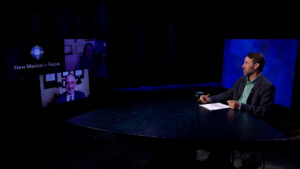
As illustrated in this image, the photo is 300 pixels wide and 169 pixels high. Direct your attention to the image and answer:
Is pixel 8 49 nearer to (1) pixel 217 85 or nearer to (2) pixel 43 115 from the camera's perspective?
(2) pixel 43 115

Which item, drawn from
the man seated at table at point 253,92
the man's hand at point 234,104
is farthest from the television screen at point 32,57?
the man's hand at point 234,104

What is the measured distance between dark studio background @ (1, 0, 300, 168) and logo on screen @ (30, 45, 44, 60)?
26cm

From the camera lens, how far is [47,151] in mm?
3445

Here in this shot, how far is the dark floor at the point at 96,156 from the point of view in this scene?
301cm

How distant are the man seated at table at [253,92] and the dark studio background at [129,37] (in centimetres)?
140

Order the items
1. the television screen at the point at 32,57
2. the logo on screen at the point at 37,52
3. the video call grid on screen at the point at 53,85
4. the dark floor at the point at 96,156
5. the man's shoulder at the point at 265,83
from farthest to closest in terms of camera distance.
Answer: the video call grid on screen at the point at 53,85 < the logo on screen at the point at 37,52 < the television screen at the point at 32,57 < the dark floor at the point at 96,156 < the man's shoulder at the point at 265,83

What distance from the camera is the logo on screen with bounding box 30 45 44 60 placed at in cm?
337

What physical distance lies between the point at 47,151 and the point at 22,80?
1.04m

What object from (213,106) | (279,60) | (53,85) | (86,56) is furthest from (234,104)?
(86,56)

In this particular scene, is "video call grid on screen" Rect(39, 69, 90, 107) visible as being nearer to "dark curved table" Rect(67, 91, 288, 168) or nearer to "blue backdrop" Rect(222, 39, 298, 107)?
"dark curved table" Rect(67, 91, 288, 168)

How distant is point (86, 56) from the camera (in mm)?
4266

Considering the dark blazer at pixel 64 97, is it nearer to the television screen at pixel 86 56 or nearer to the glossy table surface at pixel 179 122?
the television screen at pixel 86 56

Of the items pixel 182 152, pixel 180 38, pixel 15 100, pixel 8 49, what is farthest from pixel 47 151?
pixel 180 38

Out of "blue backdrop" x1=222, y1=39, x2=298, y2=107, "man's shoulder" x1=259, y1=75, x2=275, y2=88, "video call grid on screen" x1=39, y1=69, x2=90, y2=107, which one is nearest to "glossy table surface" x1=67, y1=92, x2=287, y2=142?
"man's shoulder" x1=259, y1=75, x2=275, y2=88
